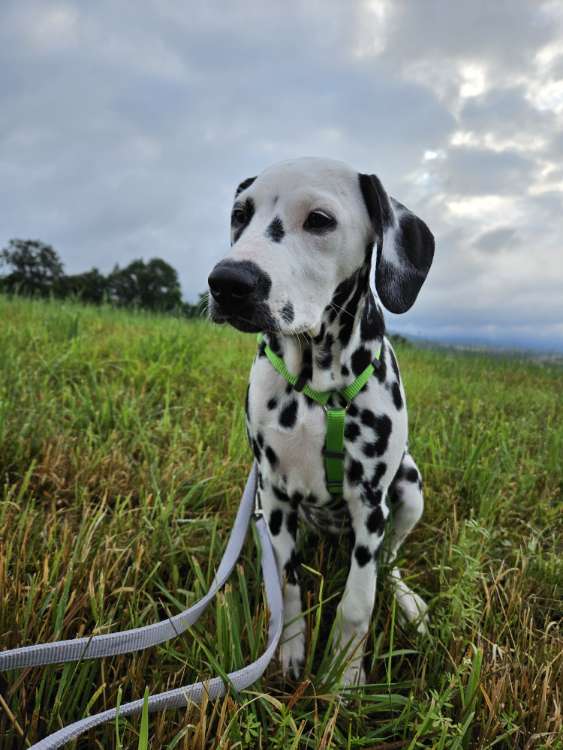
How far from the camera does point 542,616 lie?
7.39 feet

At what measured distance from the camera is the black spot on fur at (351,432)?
202 centimetres

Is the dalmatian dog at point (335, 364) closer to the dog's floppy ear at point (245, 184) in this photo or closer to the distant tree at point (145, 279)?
the dog's floppy ear at point (245, 184)

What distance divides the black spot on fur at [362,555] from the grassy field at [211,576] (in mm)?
222

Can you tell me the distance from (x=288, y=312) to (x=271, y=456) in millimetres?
665

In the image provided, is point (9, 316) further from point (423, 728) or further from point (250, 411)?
point (423, 728)

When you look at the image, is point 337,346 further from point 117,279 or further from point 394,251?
point 117,279

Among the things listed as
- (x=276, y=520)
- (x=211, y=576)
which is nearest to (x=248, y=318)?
(x=276, y=520)

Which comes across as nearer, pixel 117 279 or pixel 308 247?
pixel 308 247

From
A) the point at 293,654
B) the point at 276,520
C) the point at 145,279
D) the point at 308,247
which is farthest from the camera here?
the point at 145,279

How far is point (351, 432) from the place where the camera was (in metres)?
2.03

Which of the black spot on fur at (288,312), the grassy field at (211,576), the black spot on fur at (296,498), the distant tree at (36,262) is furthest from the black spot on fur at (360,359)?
the distant tree at (36,262)

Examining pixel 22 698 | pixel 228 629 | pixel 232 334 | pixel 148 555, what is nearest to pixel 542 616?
pixel 228 629

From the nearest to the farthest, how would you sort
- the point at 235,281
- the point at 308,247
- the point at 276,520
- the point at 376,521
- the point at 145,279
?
the point at 235,281 → the point at 308,247 → the point at 376,521 → the point at 276,520 → the point at 145,279

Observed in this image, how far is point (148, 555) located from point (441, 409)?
358cm
